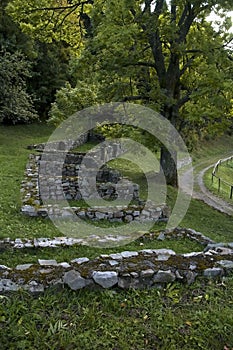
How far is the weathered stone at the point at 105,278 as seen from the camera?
5141mm

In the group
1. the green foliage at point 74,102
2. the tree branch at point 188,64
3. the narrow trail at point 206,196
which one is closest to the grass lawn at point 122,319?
the narrow trail at point 206,196

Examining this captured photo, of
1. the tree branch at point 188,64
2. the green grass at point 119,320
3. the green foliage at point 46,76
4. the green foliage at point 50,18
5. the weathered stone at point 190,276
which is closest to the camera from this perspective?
the green grass at point 119,320

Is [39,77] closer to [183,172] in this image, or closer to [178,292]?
[183,172]

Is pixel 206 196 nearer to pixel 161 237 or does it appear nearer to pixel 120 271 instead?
pixel 161 237

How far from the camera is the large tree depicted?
517 inches

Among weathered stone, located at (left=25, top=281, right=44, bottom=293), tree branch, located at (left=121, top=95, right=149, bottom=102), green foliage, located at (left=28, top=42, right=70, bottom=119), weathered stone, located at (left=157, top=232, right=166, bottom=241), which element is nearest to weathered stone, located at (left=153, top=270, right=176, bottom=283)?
weathered stone, located at (left=25, top=281, right=44, bottom=293)

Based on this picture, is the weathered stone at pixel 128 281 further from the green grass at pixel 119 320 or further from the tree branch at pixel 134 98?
the tree branch at pixel 134 98

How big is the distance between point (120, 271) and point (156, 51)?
492 inches

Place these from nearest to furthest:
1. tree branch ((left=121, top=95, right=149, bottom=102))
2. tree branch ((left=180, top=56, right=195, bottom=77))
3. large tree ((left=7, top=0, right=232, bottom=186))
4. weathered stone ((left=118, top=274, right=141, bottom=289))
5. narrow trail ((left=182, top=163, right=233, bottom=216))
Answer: weathered stone ((left=118, top=274, right=141, bottom=289)) → large tree ((left=7, top=0, right=232, bottom=186)) → tree branch ((left=180, top=56, right=195, bottom=77)) → tree branch ((left=121, top=95, right=149, bottom=102)) → narrow trail ((left=182, top=163, right=233, bottom=216))

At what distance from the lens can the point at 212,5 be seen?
12.6 metres

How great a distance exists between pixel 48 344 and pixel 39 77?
32.0m

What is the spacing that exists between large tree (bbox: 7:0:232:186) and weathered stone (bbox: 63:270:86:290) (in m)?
9.57

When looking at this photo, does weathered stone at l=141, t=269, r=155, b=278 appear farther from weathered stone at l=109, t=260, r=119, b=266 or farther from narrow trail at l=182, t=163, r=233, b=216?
narrow trail at l=182, t=163, r=233, b=216

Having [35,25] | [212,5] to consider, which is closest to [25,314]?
[212,5]
